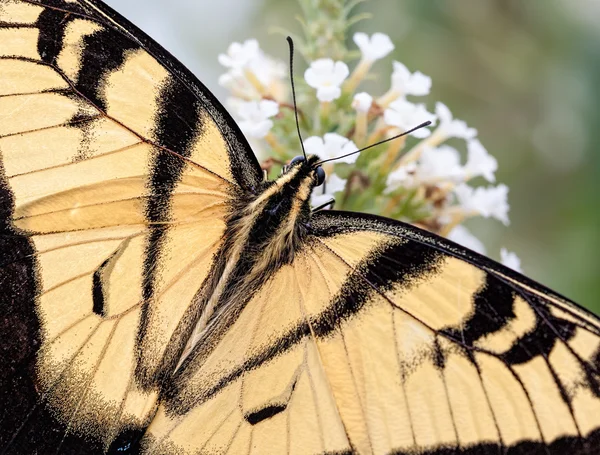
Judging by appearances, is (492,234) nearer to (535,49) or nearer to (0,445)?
(535,49)

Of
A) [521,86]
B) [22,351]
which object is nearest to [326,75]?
[22,351]

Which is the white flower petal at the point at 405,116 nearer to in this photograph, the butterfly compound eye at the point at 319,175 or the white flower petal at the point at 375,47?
the white flower petal at the point at 375,47

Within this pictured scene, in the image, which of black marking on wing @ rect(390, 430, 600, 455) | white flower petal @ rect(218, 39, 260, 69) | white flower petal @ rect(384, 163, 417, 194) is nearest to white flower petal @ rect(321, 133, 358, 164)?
white flower petal @ rect(384, 163, 417, 194)

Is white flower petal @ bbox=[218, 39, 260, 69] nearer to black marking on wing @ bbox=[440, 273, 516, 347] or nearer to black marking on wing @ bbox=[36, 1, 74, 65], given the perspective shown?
black marking on wing @ bbox=[36, 1, 74, 65]

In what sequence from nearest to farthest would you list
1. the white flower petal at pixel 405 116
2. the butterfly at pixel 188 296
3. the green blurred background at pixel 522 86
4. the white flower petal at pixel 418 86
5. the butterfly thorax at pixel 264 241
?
the butterfly at pixel 188 296, the butterfly thorax at pixel 264 241, the white flower petal at pixel 405 116, the white flower petal at pixel 418 86, the green blurred background at pixel 522 86

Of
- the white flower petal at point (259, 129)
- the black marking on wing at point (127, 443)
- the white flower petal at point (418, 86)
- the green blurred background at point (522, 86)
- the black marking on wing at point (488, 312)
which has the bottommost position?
the black marking on wing at point (127, 443)

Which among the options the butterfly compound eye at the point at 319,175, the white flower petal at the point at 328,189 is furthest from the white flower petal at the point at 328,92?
the butterfly compound eye at the point at 319,175

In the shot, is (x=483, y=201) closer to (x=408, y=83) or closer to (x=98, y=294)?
(x=408, y=83)
